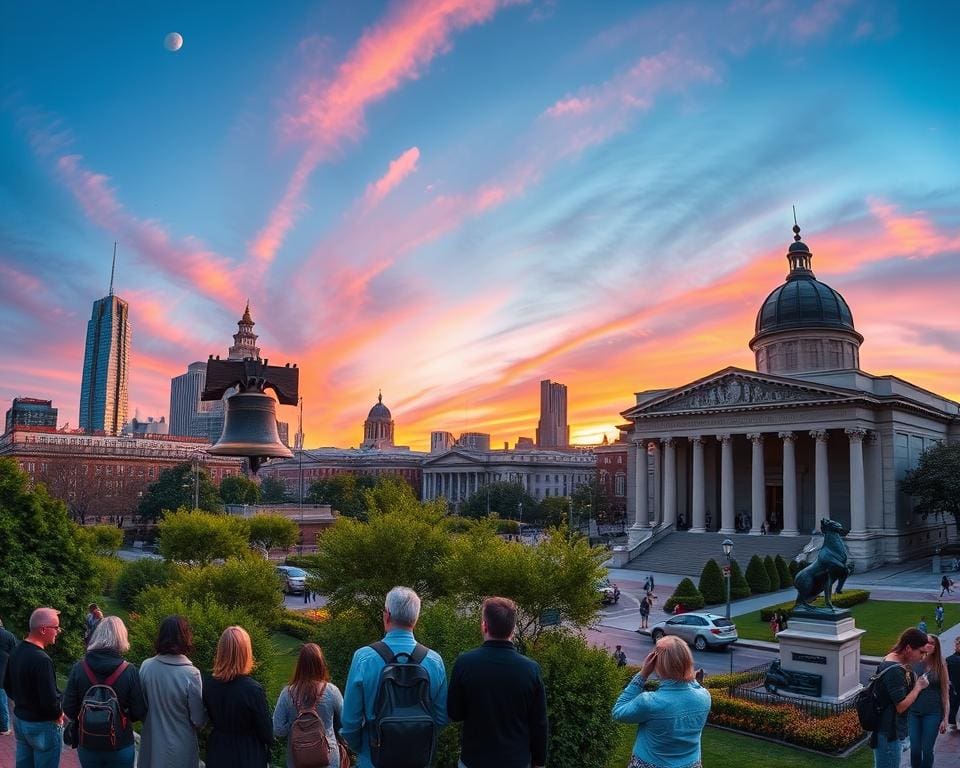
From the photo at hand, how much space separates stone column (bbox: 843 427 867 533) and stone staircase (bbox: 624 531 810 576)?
3.50m

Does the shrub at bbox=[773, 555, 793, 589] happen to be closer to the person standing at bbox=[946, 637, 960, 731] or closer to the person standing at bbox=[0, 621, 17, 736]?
the person standing at bbox=[946, 637, 960, 731]

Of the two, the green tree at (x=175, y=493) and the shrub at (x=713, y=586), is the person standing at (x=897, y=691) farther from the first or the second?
the green tree at (x=175, y=493)

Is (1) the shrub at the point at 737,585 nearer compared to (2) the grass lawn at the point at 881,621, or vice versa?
(2) the grass lawn at the point at 881,621

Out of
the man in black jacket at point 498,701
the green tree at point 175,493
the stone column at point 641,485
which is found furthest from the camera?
the green tree at point 175,493

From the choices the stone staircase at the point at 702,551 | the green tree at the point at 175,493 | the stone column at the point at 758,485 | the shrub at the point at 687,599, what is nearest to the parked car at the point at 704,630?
the shrub at the point at 687,599

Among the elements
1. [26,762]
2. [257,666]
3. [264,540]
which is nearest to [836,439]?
Result: [264,540]

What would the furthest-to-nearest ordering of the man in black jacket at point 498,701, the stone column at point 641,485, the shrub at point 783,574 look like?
the stone column at point 641,485, the shrub at point 783,574, the man in black jacket at point 498,701

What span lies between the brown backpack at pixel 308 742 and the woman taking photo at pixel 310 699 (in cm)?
9

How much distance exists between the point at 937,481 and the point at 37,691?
5546 centimetres

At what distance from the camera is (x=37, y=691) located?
843cm

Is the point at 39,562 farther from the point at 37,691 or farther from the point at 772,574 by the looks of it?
the point at 772,574

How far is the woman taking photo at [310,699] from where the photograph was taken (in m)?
6.37

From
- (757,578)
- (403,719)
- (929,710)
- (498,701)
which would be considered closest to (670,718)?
(498,701)

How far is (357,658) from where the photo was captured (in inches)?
231
